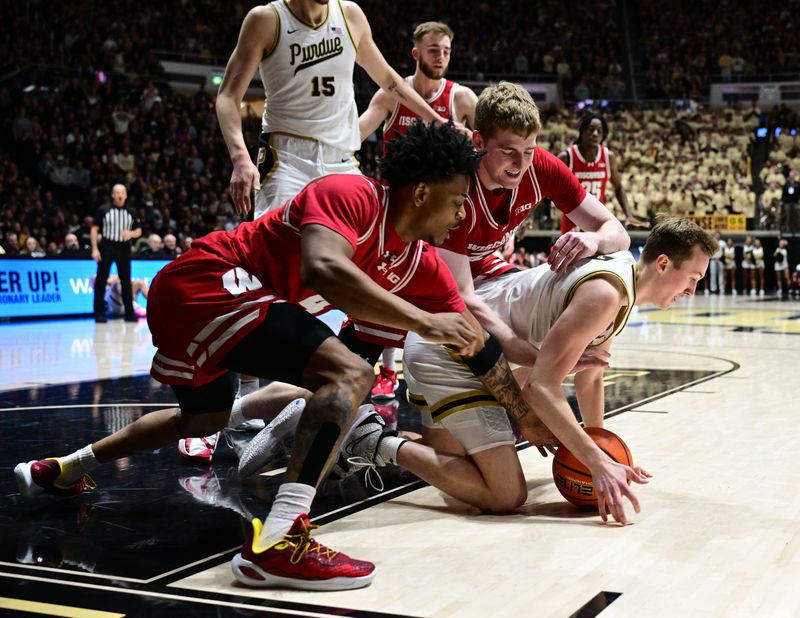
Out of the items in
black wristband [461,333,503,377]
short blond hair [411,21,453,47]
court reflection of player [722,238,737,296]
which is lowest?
court reflection of player [722,238,737,296]

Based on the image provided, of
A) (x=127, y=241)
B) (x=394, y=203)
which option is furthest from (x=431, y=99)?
(x=127, y=241)

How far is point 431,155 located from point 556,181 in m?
1.51

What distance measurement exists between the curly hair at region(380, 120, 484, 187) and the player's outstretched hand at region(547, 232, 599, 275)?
0.82 meters

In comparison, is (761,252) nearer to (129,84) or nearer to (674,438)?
(129,84)

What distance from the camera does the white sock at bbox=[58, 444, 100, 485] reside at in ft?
12.2

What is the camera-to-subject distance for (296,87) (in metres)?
5.05

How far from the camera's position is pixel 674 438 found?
501 cm

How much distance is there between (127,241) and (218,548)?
1076 cm

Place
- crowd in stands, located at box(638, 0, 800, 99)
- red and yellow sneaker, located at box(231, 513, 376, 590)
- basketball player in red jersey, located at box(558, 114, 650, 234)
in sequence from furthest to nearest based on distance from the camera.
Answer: crowd in stands, located at box(638, 0, 800, 99) < basketball player in red jersey, located at box(558, 114, 650, 234) < red and yellow sneaker, located at box(231, 513, 376, 590)

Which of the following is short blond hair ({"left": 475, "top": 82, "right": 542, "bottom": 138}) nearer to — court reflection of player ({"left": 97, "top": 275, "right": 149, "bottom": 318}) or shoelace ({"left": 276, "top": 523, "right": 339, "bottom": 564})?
shoelace ({"left": 276, "top": 523, "right": 339, "bottom": 564})

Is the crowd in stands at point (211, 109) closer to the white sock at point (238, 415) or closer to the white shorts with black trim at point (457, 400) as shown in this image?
the white sock at point (238, 415)

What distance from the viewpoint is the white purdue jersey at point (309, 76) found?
500 centimetres

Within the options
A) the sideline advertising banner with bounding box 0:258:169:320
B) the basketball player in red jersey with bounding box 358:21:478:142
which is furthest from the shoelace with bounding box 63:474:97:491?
the sideline advertising banner with bounding box 0:258:169:320

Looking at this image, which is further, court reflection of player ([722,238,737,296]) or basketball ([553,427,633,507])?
court reflection of player ([722,238,737,296])
